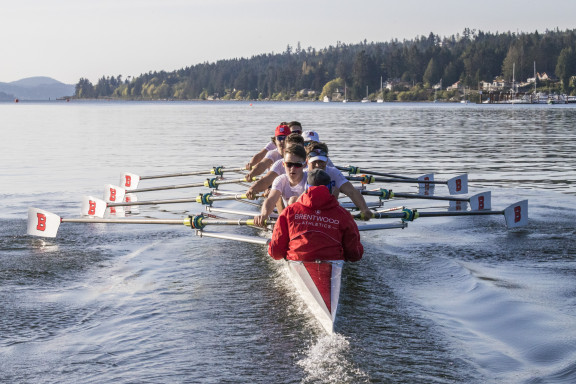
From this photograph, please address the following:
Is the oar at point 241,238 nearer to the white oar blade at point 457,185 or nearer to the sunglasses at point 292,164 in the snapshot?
the sunglasses at point 292,164

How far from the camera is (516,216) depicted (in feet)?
49.7

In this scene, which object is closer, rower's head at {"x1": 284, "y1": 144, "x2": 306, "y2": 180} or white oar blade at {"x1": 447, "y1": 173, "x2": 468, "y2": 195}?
rower's head at {"x1": 284, "y1": 144, "x2": 306, "y2": 180}

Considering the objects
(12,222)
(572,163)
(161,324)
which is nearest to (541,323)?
(161,324)

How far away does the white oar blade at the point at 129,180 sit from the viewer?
22000mm

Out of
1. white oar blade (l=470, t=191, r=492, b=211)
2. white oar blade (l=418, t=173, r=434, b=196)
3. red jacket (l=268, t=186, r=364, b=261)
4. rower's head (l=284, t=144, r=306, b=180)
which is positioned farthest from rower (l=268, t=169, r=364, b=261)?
white oar blade (l=418, t=173, r=434, b=196)

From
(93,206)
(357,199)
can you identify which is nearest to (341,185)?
(357,199)

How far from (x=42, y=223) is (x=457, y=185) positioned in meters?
11.4

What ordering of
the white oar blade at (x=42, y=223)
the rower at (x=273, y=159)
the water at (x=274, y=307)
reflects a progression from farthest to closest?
the white oar blade at (x=42, y=223) < the rower at (x=273, y=159) < the water at (x=274, y=307)

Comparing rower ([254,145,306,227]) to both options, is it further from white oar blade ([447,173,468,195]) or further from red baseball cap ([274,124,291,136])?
white oar blade ([447,173,468,195])

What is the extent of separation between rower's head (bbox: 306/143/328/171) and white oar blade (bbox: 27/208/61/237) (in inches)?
222

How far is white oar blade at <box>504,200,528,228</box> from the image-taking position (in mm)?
15102

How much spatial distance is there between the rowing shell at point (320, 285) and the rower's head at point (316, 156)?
2305 millimetres

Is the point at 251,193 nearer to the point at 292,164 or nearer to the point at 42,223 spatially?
the point at 292,164

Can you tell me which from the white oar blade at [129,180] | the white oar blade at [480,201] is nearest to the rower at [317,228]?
the white oar blade at [480,201]
